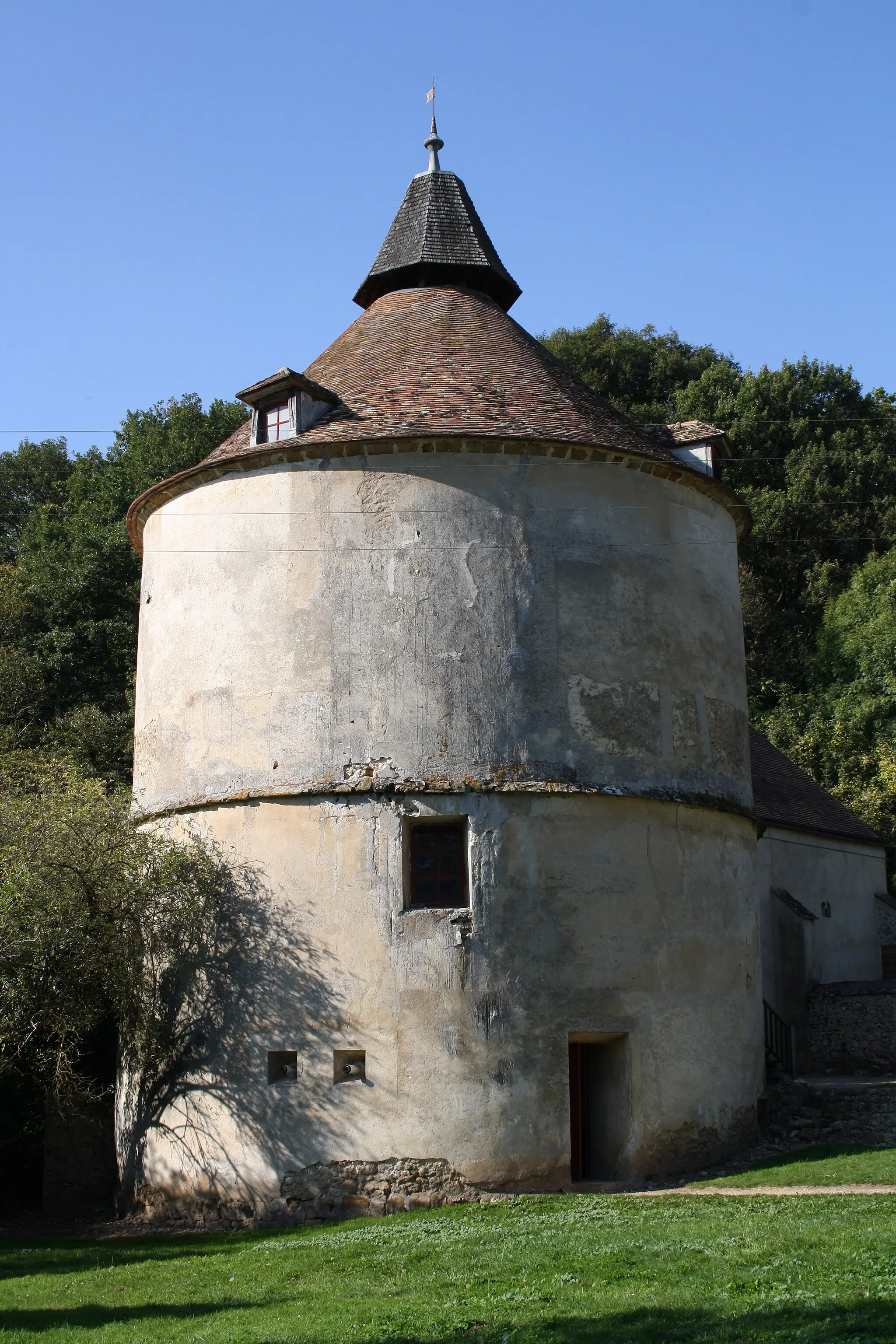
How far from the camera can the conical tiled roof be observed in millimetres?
22734

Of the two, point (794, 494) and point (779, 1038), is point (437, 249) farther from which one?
point (794, 494)

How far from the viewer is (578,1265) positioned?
1086cm

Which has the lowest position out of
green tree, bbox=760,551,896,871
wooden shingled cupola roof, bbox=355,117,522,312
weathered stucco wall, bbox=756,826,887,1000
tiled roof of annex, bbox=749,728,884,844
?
weathered stucco wall, bbox=756,826,887,1000

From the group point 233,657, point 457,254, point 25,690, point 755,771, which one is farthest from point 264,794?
point 25,690

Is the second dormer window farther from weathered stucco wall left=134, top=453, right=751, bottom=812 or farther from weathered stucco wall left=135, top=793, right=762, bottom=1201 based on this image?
weathered stucco wall left=135, top=793, right=762, bottom=1201

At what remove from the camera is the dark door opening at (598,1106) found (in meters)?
16.0

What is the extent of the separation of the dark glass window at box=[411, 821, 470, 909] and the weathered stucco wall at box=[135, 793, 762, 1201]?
269 millimetres

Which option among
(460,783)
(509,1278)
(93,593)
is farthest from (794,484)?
(509,1278)

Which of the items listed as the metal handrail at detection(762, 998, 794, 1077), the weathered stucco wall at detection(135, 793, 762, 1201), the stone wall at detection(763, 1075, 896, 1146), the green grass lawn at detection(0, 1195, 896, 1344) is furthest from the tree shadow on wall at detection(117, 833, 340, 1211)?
the metal handrail at detection(762, 998, 794, 1077)

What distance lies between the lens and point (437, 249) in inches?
895

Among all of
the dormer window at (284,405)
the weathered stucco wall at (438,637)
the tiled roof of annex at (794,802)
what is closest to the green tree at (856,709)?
the tiled roof of annex at (794,802)

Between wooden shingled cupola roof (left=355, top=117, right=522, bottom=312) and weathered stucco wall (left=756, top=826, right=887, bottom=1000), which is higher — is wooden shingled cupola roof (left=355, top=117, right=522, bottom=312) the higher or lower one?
the higher one

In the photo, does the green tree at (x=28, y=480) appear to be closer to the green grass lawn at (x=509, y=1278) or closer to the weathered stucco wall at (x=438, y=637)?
the weathered stucco wall at (x=438, y=637)

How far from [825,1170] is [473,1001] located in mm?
4492
